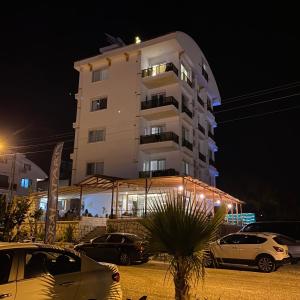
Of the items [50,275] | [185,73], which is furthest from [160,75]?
[50,275]

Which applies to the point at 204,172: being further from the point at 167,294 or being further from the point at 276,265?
the point at 167,294

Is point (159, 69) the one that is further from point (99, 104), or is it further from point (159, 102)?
point (99, 104)

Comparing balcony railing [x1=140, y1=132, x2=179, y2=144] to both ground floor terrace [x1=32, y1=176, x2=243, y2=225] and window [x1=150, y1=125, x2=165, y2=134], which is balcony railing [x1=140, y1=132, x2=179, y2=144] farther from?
ground floor terrace [x1=32, y1=176, x2=243, y2=225]

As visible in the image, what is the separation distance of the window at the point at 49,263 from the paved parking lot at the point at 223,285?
3216 millimetres

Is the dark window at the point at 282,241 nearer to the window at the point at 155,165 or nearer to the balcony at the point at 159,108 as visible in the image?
the window at the point at 155,165

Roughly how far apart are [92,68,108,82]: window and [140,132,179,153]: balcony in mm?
8908

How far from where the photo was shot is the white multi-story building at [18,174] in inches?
2185

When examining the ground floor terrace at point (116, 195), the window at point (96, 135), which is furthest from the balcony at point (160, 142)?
the window at point (96, 135)

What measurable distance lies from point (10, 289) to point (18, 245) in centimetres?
72

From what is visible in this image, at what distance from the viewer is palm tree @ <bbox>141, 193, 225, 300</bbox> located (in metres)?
6.22

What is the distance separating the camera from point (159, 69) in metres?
37.1

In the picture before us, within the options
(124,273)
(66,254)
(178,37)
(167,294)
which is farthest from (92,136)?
(66,254)

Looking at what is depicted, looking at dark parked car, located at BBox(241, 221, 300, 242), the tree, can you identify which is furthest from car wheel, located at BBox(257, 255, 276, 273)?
the tree

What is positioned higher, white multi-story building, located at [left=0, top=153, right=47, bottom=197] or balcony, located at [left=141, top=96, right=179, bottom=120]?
balcony, located at [left=141, top=96, right=179, bottom=120]
